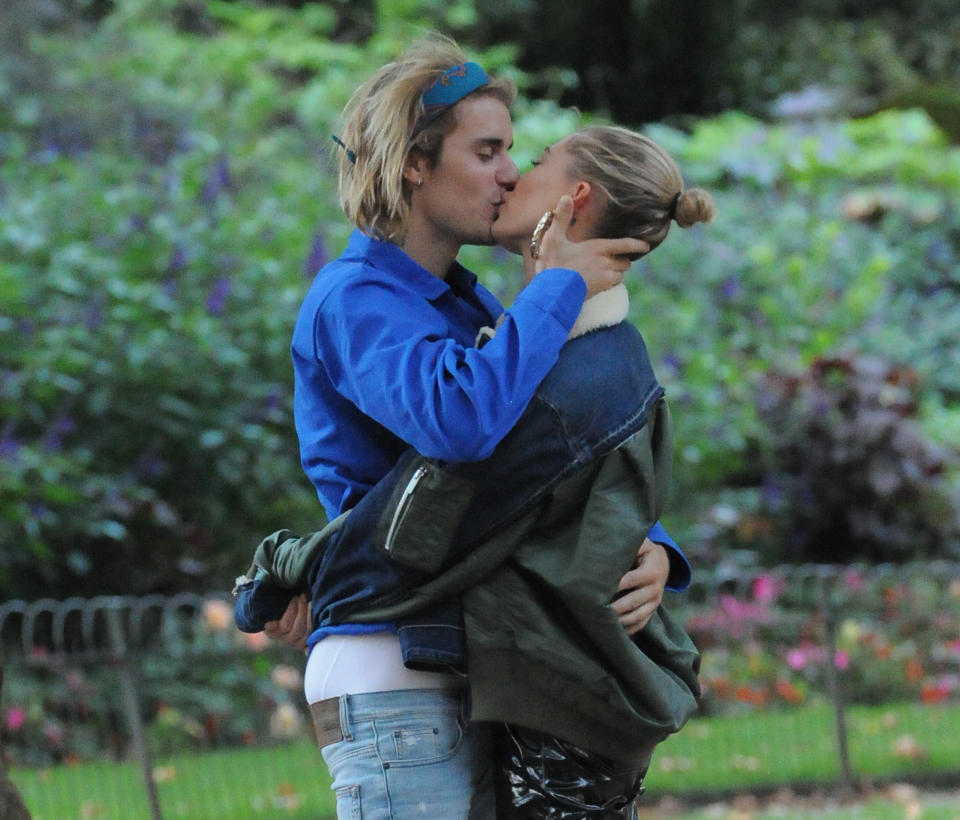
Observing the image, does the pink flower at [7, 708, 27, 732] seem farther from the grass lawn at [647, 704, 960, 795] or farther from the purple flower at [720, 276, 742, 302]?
the purple flower at [720, 276, 742, 302]

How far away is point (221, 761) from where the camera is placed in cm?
571

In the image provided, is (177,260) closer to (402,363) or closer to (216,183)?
(216,183)

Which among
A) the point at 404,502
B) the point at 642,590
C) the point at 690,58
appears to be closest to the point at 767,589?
the point at 642,590

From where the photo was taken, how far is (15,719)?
5820 millimetres

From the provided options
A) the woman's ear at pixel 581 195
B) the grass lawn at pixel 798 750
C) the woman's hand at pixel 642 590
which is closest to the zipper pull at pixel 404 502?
the woman's hand at pixel 642 590

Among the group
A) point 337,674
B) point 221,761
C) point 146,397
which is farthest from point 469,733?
point 146,397

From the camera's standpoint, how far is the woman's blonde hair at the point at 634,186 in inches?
85.7

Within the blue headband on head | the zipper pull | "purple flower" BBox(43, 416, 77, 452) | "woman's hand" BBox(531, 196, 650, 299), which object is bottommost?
"purple flower" BBox(43, 416, 77, 452)

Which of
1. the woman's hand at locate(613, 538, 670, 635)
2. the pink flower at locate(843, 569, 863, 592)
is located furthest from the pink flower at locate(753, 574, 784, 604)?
the woman's hand at locate(613, 538, 670, 635)

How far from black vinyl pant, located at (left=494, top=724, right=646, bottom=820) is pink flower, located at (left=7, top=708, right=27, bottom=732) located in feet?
13.6

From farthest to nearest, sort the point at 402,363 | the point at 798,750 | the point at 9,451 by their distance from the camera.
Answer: the point at 9,451
the point at 798,750
the point at 402,363

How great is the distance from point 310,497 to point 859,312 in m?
4.10

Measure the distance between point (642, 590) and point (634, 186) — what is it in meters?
0.59

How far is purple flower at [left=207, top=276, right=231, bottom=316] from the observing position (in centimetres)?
679
